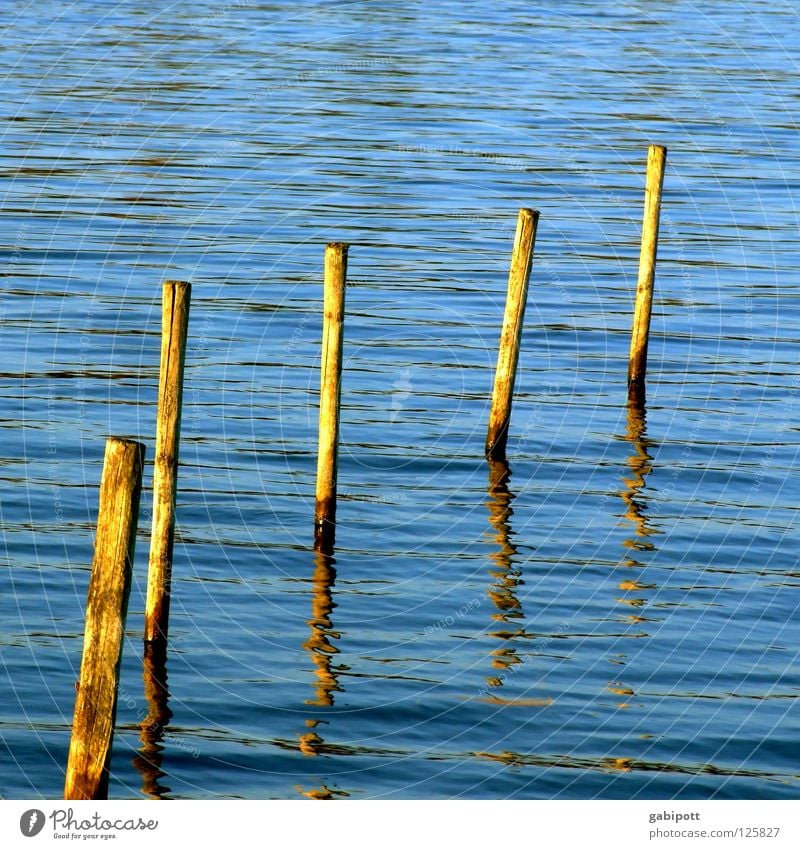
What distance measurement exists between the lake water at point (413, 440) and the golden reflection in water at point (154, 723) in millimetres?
42

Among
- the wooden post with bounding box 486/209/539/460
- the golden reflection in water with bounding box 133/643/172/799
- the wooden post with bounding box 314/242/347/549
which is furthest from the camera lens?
the wooden post with bounding box 486/209/539/460

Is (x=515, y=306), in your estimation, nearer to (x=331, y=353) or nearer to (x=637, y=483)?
(x=637, y=483)

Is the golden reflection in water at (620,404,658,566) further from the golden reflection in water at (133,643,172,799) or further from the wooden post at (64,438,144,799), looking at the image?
the wooden post at (64,438,144,799)

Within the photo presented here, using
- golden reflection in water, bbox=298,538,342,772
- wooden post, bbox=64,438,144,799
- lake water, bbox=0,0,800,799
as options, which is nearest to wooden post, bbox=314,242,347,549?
golden reflection in water, bbox=298,538,342,772

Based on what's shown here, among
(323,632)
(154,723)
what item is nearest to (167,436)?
(154,723)

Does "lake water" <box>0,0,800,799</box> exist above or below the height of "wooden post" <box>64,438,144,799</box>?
above

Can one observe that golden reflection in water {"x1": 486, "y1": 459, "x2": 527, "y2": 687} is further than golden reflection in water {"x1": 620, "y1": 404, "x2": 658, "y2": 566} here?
No

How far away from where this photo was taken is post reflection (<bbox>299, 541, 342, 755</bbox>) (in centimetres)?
1304

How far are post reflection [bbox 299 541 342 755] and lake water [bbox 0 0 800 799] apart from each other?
42 millimetres

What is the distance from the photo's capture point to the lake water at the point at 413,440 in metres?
13.2
